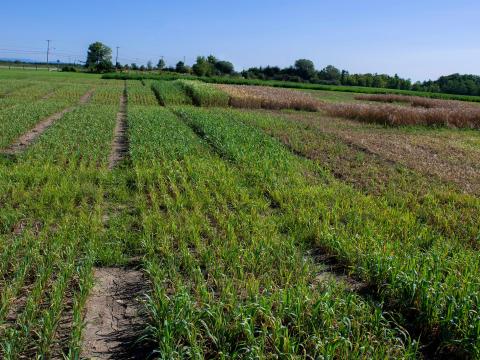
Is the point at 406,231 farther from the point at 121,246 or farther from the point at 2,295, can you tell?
the point at 2,295

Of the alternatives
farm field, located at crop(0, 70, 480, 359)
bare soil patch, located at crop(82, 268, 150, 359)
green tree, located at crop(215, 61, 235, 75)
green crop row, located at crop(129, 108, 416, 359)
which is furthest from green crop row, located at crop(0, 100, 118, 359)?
green tree, located at crop(215, 61, 235, 75)

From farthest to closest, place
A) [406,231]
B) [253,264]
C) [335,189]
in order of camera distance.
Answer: [335,189] → [406,231] → [253,264]

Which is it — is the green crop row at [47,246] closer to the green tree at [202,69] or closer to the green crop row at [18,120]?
the green crop row at [18,120]

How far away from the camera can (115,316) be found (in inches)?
194

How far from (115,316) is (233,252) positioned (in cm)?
181

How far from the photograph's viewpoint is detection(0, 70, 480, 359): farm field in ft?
14.1

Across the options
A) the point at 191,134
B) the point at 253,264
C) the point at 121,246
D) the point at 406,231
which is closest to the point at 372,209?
the point at 406,231

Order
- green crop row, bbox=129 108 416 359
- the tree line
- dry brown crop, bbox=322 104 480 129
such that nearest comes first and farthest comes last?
green crop row, bbox=129 108 416 359 < dry brown crop, bbox=322 104 480 129 < the tree line

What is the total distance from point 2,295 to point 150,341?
1668 mm

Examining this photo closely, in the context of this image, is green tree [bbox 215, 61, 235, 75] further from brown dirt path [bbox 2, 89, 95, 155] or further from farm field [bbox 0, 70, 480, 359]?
farm field [bbox 0, 70, 480, 359]

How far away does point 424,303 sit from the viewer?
15.4ft

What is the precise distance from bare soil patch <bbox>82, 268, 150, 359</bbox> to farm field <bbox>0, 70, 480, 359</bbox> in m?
0.02

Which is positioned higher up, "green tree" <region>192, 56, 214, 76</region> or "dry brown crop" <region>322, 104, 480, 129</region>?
"green tree" <region>192, 56, 214, 76</region>

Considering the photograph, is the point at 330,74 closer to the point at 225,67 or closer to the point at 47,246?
the point at 225,67
